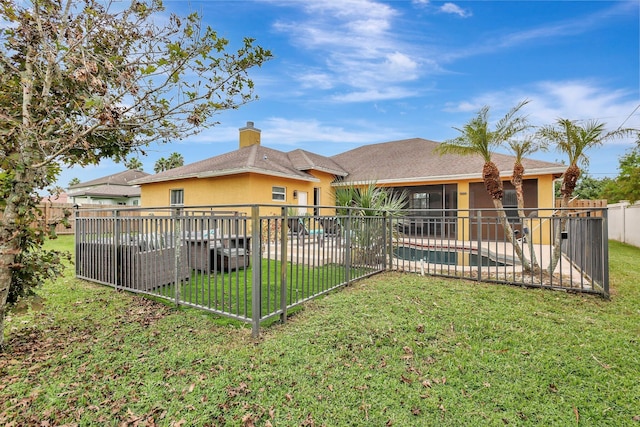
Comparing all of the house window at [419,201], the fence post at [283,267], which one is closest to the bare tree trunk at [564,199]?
the fence post at [283,267]

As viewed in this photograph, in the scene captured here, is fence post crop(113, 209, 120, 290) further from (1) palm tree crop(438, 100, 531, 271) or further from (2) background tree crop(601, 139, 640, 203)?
(2) background tree crop(601, 139, 640, 203)

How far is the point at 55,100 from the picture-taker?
349 cm

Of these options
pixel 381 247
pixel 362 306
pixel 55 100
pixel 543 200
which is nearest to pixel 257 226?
pixel 362 306

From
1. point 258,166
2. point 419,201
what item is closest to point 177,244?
point 258,166

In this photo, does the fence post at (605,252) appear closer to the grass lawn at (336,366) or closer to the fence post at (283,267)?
the grass lawn at (336,366)

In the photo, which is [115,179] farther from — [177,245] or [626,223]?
[626,223]

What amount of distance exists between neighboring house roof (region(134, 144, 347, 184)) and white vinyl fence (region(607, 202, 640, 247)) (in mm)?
13193

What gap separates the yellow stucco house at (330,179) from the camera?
1259 centimetres

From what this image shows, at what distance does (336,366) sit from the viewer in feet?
9.59

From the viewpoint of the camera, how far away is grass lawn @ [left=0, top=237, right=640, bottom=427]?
2.31 meters

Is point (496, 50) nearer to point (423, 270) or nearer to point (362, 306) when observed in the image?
point (423, 270)

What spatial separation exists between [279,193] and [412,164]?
7.04m

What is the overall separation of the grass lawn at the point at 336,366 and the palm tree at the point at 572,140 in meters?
2.17

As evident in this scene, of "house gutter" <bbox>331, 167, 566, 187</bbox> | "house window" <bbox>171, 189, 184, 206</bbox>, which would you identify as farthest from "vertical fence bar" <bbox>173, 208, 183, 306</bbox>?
"house window" <bbox>171, 189, 184, 206</bbox>
